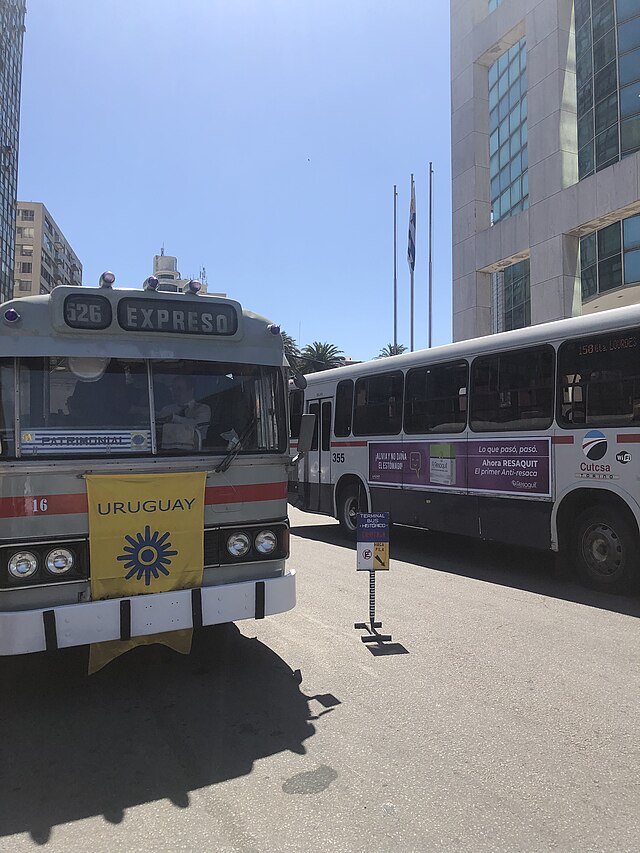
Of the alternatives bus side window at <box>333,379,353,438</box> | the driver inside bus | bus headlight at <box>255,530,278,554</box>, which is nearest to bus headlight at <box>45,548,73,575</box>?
the driver inside bus

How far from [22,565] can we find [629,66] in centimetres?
2753

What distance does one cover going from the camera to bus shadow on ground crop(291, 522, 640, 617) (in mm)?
7480

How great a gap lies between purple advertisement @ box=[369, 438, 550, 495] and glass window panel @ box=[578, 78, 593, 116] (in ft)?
73.0

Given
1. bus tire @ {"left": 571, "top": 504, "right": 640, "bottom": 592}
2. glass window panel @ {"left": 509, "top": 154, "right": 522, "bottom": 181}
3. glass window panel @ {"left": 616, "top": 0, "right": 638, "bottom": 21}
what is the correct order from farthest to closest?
glass window panel @ {"left": 509, "top": 154, "right": 522, "bottom": 181}
glass window panel @ {"left": 616, "top": 0, "right": 638, "bottom": 21}
bus tire @ {"left": 571, "top": 504, "right": 640, "bottom": 592}

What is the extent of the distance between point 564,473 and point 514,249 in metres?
18.3

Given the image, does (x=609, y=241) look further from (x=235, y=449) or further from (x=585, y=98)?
(x=235, y=449)

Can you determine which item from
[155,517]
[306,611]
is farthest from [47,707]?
[306,611]

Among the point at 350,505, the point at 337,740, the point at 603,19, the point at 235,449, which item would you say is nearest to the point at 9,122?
the point at 603,19

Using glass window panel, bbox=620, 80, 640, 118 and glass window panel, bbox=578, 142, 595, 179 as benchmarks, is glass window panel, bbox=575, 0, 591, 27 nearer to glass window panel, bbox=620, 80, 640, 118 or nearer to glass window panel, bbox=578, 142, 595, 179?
glass window panel, bbox=620, 80, 640, 118

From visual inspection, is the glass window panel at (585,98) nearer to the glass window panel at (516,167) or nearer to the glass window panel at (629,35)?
the glass window panel at (629,35)

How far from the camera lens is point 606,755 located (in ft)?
11.9

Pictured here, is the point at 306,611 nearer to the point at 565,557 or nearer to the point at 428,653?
the point at 428,653

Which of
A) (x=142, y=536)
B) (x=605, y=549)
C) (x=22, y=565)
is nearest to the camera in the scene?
(x=22, y=565)

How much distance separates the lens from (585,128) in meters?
25.9
